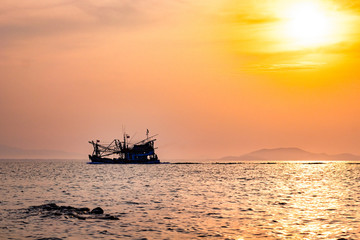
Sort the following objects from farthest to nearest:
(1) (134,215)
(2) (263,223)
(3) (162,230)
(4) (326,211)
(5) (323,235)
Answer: (4) (326,211), (1) (134,215), (2) (263,223), (3) (162,230), (5) (323,235)

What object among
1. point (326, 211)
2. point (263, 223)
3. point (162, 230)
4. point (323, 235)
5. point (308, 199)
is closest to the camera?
point (323, 235)

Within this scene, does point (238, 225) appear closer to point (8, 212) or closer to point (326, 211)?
point (326, 211)

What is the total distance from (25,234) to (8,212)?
11237mm

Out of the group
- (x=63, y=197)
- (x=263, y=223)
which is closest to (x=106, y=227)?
(x=263, y=223)

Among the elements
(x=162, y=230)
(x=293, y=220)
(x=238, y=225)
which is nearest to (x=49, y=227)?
(x=162, y=230)

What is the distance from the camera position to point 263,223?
1319 inches

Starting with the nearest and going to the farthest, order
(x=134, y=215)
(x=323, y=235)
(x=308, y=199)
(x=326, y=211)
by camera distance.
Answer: (x=323, y=235) < (x=134, y=215) < (x=326, y=211) < (x=308, y=199)

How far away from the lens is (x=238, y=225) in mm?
32531

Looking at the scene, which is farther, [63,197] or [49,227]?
[63,197]

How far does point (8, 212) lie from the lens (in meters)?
39.1

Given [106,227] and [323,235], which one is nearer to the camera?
[323,235]

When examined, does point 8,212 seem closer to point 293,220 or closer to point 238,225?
point 238,225

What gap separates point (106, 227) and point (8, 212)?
40.6 ft

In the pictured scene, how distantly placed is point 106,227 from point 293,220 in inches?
575
